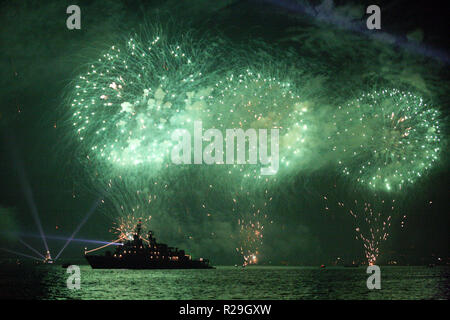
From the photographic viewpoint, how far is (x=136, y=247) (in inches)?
4596
